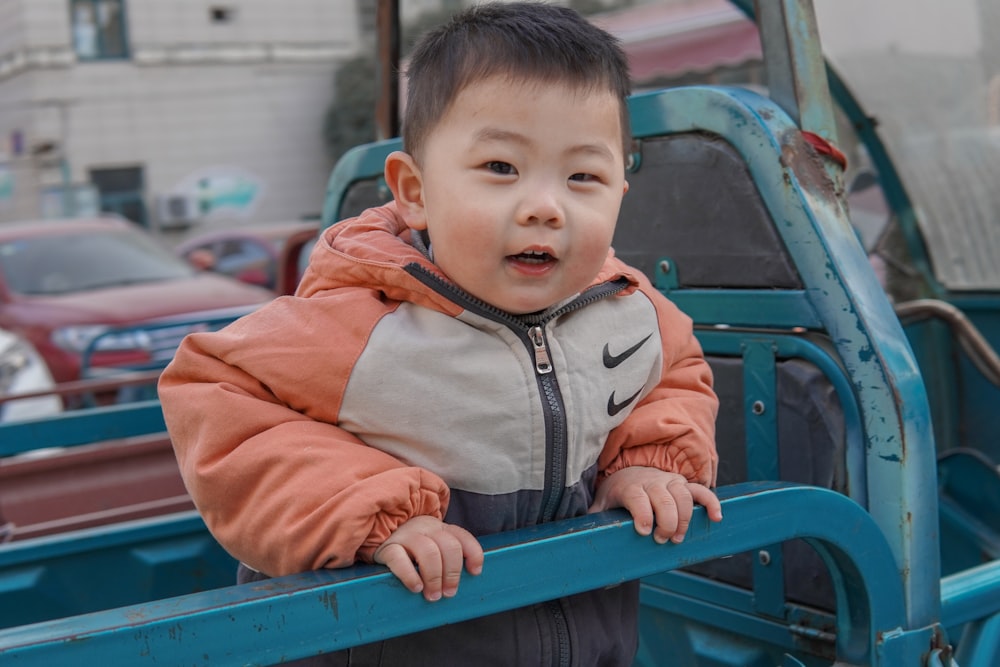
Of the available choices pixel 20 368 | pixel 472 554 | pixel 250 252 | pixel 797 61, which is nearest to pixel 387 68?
pixel 797 61

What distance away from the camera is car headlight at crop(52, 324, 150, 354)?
559 centimetres

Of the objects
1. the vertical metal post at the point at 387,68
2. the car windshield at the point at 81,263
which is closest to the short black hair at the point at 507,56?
the vertical metal post at the point at 387,68

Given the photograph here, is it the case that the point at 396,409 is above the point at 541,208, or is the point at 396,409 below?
below

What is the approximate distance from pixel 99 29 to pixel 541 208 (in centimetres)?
2233

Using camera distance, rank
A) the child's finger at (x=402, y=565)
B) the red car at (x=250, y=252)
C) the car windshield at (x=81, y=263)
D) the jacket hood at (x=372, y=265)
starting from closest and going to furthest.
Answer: the child's finger at (x=402, y=565)
the jacket hood at (x=372, y=265)
the car windshield at (x=81, y=263)
the red car at (x=250, y=252)

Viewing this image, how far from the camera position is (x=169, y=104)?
72.4 ft

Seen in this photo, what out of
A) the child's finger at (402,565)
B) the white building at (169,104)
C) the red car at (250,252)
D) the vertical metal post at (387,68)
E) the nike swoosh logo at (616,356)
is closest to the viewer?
the child's finger at (402,565)

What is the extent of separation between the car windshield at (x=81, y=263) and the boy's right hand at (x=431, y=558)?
589 cm

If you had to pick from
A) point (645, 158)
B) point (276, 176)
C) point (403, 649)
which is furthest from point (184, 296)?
point (276, 176)

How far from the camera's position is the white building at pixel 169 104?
67.8ft

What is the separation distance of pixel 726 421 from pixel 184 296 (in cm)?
493

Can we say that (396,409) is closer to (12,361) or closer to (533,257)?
(533,257)

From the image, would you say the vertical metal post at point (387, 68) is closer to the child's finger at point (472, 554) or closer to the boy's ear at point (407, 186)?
the boy's ear at point (407, 186)

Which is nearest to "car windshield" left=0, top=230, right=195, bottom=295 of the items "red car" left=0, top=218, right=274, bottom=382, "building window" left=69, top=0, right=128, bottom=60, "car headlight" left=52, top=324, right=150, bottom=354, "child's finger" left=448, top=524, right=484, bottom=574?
"red car" left=0, top=218, right=274, bottom=382
